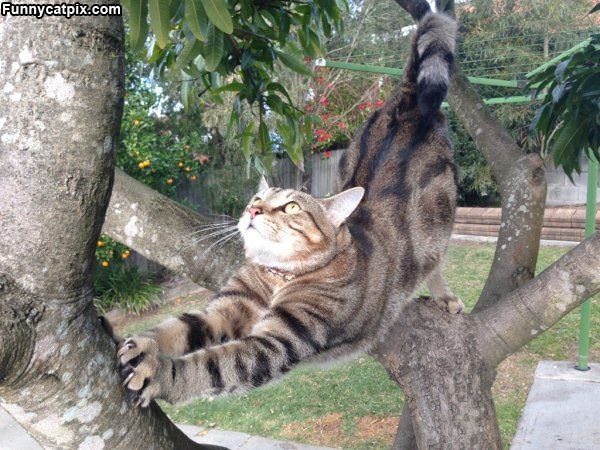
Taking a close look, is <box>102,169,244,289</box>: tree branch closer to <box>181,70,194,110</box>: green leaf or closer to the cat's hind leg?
<box>181,70,194,110</box>: green leaf

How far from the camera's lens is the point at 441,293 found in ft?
7.45

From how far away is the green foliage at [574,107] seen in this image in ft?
5.89

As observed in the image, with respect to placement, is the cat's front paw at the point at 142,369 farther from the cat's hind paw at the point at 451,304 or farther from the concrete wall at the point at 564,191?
the concrete wall at the point at 564,191

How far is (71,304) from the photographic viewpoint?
98cm

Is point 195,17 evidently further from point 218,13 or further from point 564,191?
point 564,191

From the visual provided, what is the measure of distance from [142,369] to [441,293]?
1441 mm

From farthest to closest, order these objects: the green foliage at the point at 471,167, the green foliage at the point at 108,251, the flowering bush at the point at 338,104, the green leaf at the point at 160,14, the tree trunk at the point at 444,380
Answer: the green foliage at the point at 471,167, the flowering bush at the point at 338,104, the green foliage at the point at 108,251, the tree trunk at the point at 444,380, the green leaf at the point at 160,14

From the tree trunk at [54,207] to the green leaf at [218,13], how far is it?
213mm

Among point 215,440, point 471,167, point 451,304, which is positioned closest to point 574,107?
point 451,304

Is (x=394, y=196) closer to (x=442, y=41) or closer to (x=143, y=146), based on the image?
(x=442, y=41)

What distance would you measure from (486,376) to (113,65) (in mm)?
1405

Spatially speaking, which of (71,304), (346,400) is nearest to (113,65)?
(71,304)

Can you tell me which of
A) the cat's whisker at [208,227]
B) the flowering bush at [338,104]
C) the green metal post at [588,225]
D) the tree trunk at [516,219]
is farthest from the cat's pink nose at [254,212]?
the flowering bush at [338,104]

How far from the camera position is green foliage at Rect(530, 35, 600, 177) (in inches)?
70.7
